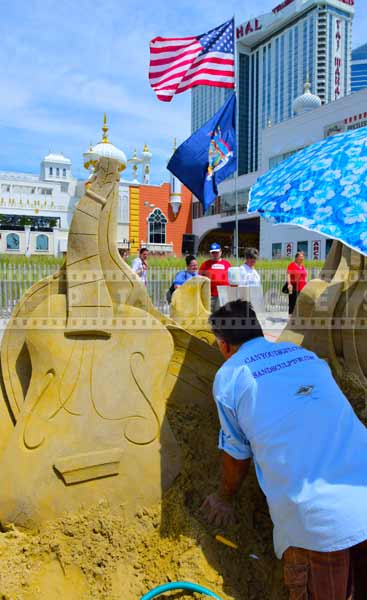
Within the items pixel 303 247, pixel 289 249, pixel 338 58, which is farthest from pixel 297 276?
pixel 338 58

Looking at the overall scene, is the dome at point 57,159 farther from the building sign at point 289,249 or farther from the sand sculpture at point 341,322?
the sand sculpture at point 341,322

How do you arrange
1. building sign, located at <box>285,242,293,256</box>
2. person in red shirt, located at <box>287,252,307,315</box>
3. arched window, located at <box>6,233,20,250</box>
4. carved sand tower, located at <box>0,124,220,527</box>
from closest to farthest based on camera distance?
carved sand tower, located at <box>0,124,220,527</box> < person in red shirt, located at <box>287,252,307,315</box> < building sign, located at <box>285,242,293,256</box> < arched window, located at <box>6,233,20,250</box>

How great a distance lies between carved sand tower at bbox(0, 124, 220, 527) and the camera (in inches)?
83.3

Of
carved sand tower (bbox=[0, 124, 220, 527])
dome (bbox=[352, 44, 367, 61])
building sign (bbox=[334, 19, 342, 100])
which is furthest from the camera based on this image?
dome (bbox=[352, 44, 367, 61])

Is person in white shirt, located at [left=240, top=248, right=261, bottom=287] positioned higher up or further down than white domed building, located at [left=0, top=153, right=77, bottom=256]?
further down

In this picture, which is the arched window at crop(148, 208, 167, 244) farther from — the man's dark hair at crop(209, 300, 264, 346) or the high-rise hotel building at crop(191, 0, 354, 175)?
the man's dark hair at crop(209, 300, 264, 346)

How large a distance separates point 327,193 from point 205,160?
12.1ft

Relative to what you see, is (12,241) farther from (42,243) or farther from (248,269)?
(248,269)

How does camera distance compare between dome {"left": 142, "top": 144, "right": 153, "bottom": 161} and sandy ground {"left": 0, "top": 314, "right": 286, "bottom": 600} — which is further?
dome {"left": 142, "top": 144, "right": 153, "bottom": 161}


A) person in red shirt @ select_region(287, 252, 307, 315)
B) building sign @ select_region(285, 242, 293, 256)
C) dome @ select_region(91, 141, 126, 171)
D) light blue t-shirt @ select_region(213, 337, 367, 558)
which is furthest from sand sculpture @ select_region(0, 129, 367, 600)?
dome @ select_region(91, 141, 126, 171)

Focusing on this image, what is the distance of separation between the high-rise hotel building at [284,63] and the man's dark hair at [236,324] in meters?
39.9

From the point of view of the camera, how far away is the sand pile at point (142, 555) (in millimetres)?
1839

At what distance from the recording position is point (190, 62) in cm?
534

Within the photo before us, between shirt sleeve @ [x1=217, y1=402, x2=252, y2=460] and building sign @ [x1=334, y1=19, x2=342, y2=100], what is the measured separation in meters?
47.6
